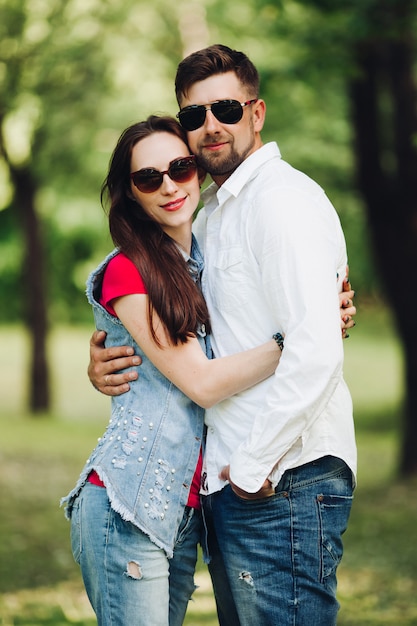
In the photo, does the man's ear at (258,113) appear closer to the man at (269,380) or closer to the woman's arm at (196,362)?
the man at (269,380)

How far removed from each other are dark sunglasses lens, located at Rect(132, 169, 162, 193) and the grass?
3004 mm

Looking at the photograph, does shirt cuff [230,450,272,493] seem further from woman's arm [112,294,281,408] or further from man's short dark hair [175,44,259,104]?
man's short dark hair [175,44,259,104]

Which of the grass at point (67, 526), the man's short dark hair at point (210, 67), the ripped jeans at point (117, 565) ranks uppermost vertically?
the man's short dark hair at point (210, 67)

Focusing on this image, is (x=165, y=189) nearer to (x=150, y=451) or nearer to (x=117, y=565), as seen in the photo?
(x=150, y=451)

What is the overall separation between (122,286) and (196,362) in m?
0.33

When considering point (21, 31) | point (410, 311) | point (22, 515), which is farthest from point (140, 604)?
point (21, 31)

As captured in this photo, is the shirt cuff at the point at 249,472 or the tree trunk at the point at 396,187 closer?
the shirt cuff at the point at 249,472

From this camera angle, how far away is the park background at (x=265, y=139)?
22.9ft

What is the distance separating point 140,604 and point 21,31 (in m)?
10.8

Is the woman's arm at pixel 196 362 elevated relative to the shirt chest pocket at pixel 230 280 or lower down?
lower down

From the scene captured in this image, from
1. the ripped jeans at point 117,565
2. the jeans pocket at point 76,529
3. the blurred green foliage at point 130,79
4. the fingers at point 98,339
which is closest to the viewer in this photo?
the ripped jeans at point 117,565

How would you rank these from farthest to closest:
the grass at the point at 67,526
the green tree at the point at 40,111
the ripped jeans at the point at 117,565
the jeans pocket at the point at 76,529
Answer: the green tree at the point at 40,111, the grass at the point at 67,526, the jeans pocket at the point at 76,529, the ripped jeans at the point at 117,565

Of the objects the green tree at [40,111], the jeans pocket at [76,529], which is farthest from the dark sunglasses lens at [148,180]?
the green tree at [40,111]

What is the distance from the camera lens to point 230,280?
2.78 m
